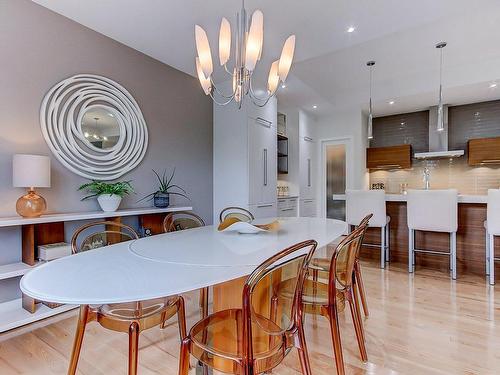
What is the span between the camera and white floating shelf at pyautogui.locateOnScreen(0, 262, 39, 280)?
6.90 ft

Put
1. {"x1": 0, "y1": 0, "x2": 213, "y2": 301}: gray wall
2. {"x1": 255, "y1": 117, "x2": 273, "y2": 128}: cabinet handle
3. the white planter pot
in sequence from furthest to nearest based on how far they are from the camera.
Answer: {"x1": 255, "y1": 117, "x2": 273, "y2": 128}: cabinet handle → the white planter pot → {"x1": 0, "y1": 0, "x2": 213, "y2": 301}: gray wall

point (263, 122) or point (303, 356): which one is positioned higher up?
point (263, 122)

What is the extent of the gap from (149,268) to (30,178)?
1725 millimetres

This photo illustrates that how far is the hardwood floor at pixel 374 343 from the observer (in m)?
1.70

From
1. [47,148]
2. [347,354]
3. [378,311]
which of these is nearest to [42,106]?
[47,148]

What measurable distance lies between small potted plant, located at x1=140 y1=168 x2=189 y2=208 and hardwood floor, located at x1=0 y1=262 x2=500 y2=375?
116cm

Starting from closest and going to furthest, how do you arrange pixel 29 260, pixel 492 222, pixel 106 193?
pixel 29 260 → pixel 106 193 → pixel 492 222

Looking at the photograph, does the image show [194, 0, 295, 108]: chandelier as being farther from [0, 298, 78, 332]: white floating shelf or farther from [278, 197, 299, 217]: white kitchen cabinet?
[278, 197, 299, 217]: white kitchen cabinet

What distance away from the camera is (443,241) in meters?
3.65

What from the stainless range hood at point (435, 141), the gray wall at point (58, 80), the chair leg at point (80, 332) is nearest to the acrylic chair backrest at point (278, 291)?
the chair leg at point (80, 332)

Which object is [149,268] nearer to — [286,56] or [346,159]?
[286,56]

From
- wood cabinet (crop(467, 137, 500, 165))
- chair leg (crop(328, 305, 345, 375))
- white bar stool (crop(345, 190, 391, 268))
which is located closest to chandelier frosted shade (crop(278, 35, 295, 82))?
chair leg (crop(328, 305, 345, 375))

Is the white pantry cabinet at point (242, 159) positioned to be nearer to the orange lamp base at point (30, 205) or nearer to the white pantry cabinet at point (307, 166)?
the white pantry cabinet at point (307, 166)

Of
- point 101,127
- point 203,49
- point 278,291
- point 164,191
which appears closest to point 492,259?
point 278,291
